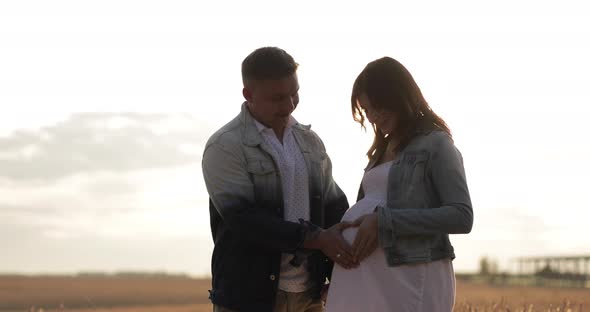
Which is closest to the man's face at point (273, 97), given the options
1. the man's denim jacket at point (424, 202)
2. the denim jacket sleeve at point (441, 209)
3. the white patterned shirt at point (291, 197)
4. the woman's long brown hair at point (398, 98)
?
the white patterned shirt at point (291, 197)

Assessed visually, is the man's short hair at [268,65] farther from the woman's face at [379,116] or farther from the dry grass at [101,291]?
the dry grass at [101,291]

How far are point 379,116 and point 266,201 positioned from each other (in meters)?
0.85

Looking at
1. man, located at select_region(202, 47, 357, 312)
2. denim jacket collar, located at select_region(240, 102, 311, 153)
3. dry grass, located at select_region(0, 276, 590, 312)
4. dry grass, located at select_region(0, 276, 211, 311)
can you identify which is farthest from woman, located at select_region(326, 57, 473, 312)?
dry grass, located at select_region(0, 276, 211, 311)

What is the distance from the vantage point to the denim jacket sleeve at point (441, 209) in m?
4.78

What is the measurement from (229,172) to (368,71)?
3.19 ft

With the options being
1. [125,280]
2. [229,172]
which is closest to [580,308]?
[229,172]

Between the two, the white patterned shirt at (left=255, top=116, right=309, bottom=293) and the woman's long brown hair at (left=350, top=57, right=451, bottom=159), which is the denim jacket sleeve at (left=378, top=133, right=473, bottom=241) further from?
the white patterned shirt at (left=255, top=116, right=309, bottom=293)

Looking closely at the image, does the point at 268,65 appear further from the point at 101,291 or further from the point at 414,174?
the point at 101,291

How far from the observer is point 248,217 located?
208 inches

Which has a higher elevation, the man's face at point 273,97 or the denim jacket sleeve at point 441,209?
the man's face at point 273,97

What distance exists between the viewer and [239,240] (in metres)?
5.45

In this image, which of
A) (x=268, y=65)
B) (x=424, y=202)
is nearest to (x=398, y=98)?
(x=424, y=202)

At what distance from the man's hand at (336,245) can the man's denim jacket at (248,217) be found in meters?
0.13

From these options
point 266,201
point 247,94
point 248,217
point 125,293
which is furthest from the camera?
point 125,293
